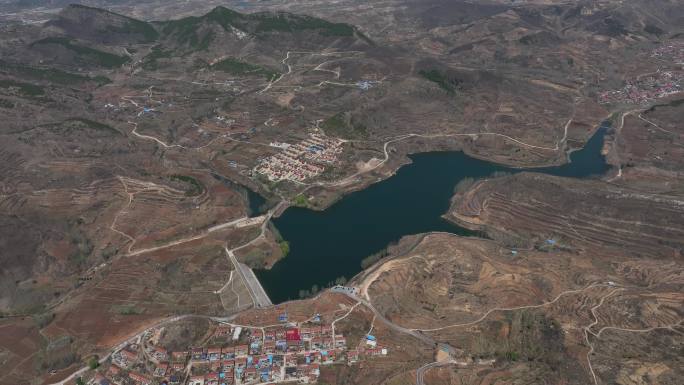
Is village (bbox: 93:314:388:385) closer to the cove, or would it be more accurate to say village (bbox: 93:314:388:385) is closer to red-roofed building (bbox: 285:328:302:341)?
red-roofed building (bbox: 285:328:302:341)

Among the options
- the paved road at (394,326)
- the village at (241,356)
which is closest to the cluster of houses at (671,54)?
the paved road at (394,326)

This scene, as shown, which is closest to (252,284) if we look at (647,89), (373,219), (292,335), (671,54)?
(292,335)

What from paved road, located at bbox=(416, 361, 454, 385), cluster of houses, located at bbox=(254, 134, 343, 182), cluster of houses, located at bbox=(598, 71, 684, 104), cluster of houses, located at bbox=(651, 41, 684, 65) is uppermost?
cluster of houses, located at bbox=(651, 41, 684, 65)

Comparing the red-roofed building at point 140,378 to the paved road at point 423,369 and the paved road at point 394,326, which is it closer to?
the paved road at point 394,326

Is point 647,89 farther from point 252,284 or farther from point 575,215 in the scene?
point 252,284

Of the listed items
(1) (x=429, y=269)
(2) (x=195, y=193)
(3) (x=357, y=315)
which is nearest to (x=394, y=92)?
(2) (x=195, y=193)

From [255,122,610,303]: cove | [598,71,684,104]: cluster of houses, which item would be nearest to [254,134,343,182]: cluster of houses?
[255,122,610,303]: cove
